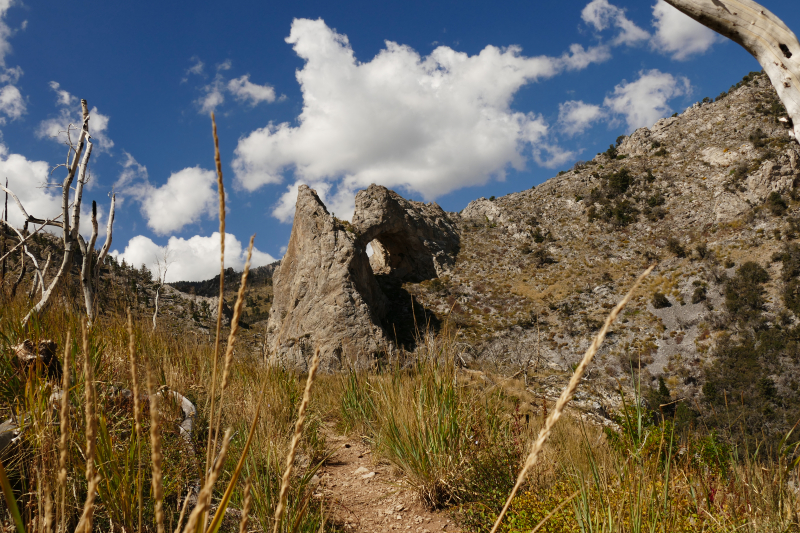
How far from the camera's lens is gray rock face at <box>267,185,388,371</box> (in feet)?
59.5

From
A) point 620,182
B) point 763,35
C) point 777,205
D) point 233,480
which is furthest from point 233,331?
point 620,182

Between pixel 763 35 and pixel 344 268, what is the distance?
17.9m

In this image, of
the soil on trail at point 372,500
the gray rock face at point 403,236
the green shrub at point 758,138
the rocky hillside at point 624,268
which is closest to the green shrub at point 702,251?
the rocky hillside at point 624,268

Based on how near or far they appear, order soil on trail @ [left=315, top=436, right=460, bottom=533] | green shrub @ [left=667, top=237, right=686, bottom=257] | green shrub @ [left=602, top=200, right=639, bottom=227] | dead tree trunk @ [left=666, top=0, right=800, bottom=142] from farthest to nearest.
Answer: green shrub @ [left=602, top=200, right=639, bottom=227], green shrub @ [left=667, top=237, right=686, bottom=257], soil on trail @ [left=315, top=436, right=460, bottom=533], dead tree trunk @ [left=666, top=0, right=800, bottom=142]

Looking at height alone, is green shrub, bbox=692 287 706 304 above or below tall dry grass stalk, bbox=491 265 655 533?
below

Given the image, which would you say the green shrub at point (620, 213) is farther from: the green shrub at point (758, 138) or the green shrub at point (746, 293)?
the green shrub at point (758, 138)

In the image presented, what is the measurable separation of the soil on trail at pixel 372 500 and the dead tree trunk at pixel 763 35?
333 cm

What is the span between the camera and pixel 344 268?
64.4 feet

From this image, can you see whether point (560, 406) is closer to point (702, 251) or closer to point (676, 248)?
point (702, 251)

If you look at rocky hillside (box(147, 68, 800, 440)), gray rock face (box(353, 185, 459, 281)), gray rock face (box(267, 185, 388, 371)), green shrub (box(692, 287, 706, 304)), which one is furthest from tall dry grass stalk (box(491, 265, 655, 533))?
green shrub (box(692, 287, 706, 304))

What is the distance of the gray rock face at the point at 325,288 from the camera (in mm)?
18125

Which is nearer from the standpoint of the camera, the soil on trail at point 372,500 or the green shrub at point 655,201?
the soil on trail at point 372,500

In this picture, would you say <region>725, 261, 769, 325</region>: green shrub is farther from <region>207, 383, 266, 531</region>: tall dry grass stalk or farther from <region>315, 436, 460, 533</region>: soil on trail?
<region>207, 383, 266, 531</region>: tall dry grass stalk

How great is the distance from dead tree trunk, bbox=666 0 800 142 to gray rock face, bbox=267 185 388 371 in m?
15.1
